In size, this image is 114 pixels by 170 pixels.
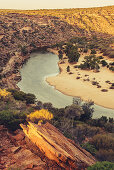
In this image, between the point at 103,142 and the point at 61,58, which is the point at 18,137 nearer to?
the point at 103,142

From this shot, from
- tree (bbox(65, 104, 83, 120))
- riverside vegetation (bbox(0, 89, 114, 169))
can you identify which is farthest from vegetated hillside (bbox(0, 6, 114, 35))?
riverside vegetation (bbox(0, 89, 114, 169))

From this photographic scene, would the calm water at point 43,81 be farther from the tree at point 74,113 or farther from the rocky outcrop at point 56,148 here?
the rocky outcrop at point 56,148

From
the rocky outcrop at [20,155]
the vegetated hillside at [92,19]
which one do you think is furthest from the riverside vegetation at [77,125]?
the vegetated hillside at [92,19]

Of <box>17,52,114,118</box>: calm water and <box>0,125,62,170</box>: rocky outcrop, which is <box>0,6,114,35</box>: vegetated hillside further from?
<box>0,125,62,170</box>: rocky outcrop

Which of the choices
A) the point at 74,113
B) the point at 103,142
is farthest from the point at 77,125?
the point at 103,142

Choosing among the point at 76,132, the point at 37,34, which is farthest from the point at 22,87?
the point at 37,34

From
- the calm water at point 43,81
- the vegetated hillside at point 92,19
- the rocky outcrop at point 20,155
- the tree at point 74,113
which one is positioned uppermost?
the vegetated hillside at point 92,19
